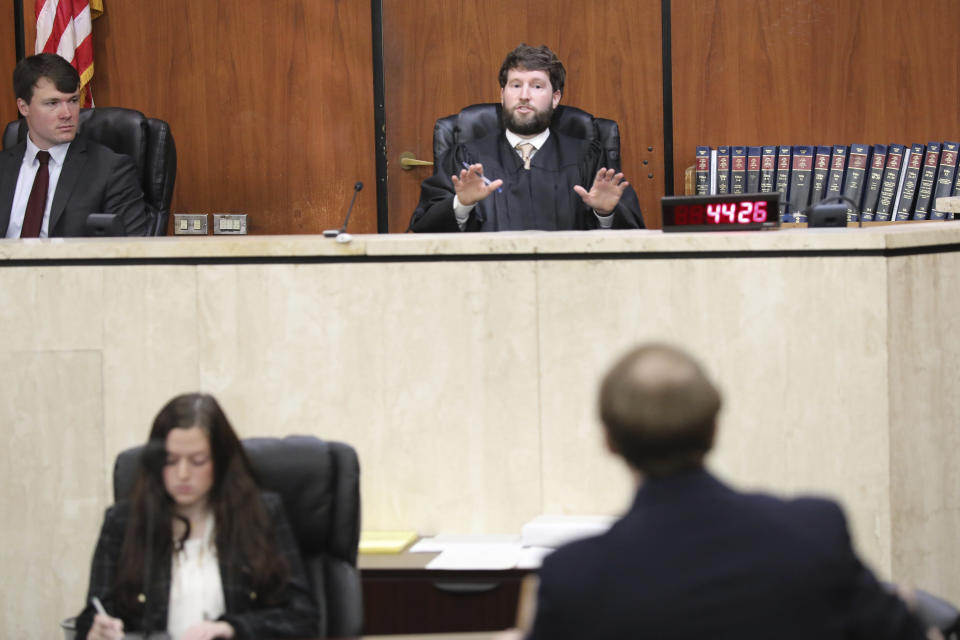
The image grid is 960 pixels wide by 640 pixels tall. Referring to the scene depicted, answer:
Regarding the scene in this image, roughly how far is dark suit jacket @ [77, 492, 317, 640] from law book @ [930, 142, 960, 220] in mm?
3220

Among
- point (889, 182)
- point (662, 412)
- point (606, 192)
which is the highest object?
point (889, 182)

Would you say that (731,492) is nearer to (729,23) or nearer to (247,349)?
(247,349)

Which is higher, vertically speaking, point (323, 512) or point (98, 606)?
point (323, 512)

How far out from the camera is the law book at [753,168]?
4.68 m

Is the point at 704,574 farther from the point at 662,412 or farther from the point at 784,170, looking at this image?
the point at 784,170

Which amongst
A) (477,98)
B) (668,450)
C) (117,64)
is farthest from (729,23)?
(668,450)

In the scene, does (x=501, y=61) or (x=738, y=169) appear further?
(x=501, y=61)

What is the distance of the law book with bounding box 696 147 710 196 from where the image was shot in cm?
477

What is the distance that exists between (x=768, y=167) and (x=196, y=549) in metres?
3.18

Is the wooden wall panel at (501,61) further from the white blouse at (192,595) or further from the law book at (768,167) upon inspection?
the white blouse at (192,595)

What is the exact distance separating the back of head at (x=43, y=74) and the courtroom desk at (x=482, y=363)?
4.90 feet

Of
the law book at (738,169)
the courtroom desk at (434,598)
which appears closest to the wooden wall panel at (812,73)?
the law book at (738,169)

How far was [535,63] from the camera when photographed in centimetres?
429

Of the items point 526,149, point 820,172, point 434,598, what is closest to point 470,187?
point 526,149
